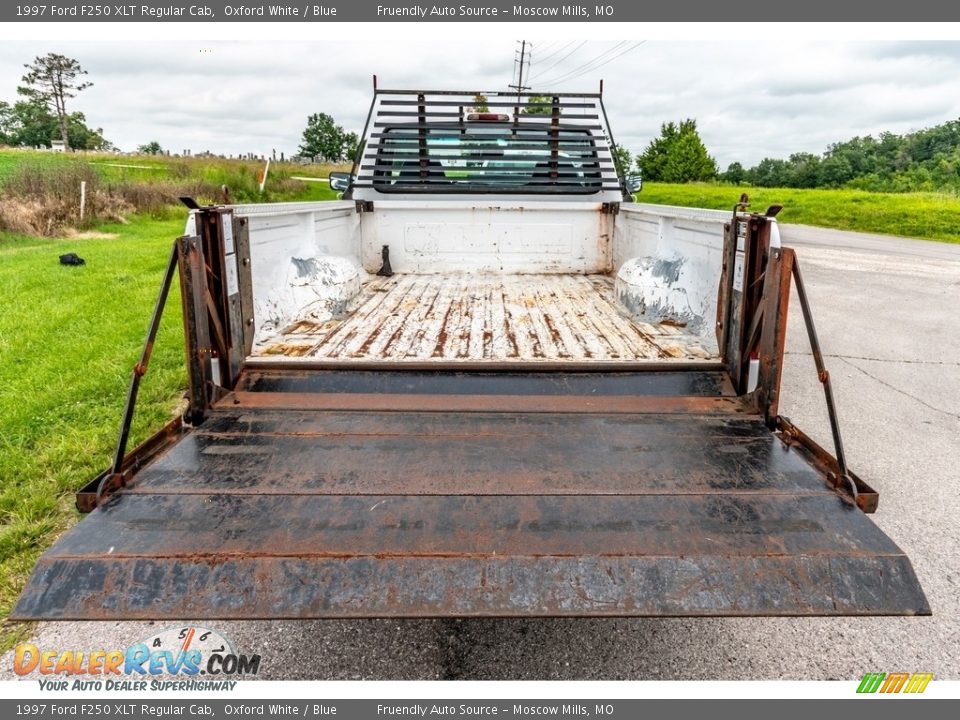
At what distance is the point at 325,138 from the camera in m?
70.9

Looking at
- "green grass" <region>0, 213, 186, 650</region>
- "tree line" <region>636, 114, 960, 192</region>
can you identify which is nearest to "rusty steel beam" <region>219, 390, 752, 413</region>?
"green grass" <region>0, 213, 186, 650</region>

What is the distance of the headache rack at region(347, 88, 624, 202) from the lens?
5.95 meters

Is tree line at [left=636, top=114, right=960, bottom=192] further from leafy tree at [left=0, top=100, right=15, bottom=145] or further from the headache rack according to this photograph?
leafy tree at [left=0, top=100, right=15, bottom=145]

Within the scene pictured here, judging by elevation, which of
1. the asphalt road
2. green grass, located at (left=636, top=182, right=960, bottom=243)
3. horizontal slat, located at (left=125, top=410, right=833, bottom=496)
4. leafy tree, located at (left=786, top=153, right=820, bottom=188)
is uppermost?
leafy tree, located at (left=786, top=153, right=820, bottom=188)

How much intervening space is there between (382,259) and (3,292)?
20.3ft

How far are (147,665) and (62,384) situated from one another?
355cm

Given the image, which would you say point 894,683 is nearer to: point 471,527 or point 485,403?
point 471,527

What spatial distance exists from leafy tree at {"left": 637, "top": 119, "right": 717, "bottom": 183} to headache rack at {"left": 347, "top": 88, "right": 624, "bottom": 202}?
6453 cm

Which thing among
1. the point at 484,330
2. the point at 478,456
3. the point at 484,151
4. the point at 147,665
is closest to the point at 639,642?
the point at 478,456

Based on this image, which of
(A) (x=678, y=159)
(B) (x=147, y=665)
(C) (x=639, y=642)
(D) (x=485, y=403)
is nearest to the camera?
(B) (x=147, y=665)

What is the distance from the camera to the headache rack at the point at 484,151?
5949 millimetres

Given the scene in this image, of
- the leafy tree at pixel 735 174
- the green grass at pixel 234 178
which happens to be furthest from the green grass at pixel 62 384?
the leafy tree at pixel 735 174

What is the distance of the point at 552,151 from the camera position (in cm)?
614

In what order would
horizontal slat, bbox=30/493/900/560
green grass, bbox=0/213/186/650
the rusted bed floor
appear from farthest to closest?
green grass, bbox=0/213/186/650, the rusted bed floor, horizontal slat, bbox=30/493/900/560
